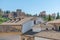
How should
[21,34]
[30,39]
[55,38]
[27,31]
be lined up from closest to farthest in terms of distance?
1. [55,38]
2. [30,39]
3. [21,34]
4. [27,31]

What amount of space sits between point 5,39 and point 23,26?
260 centimetres

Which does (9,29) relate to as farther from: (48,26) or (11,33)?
(48,26)

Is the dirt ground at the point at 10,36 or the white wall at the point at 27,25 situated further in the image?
the white wall at the point at 27,25

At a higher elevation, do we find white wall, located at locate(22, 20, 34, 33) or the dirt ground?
white wall, located at locate(22, 20, 34, 33)

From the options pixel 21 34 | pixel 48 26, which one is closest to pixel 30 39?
pixel 21 34

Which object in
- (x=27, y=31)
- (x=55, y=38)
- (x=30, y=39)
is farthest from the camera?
(x=27, y=31)

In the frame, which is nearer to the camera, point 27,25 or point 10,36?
point 10,36

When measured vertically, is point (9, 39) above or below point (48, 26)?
below

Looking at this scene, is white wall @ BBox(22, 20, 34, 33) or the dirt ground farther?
white wall @ BBox(22, 20, 34, 33)

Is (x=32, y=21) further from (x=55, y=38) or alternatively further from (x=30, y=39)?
(x=55, y=38)

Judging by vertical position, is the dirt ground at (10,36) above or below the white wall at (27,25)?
below

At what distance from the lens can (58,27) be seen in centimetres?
1599

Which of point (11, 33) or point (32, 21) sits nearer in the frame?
point (11, 33)

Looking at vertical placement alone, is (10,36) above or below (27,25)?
below
